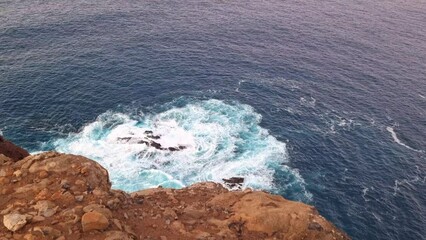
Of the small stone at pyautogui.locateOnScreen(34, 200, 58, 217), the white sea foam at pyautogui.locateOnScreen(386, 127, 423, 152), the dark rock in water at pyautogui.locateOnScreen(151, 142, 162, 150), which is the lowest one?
the dark rock in water at pyautogui.locateOnScreen(151, 142, 162, 150)

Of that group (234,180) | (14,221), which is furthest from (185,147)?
(14,221)

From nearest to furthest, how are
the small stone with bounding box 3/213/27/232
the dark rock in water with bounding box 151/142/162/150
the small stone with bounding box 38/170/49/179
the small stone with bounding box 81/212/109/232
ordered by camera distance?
the small stone with bounding box 3/213/27/232 → the small stone with bounding box 81/212/109/232 → the small stone with bounding box 38/170/49/179 → the dark rock in water with bounding box 151/142/162/150

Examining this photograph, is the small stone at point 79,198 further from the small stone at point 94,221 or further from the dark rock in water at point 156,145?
the dark rock in water at point 156,145

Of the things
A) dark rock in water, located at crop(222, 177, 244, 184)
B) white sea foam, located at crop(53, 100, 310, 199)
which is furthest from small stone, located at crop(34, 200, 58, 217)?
dark rock in water, located at crop(222, 177, 244, 184)

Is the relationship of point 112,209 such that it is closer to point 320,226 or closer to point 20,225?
point 20,225

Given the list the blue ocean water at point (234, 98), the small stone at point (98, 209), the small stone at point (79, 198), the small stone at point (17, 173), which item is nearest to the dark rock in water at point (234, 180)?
the blue ocean water at point (234, 98)

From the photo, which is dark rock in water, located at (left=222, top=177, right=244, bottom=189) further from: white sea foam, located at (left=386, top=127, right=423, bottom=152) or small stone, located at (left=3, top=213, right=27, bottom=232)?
small stone, located at (left=3, top=213, right=27, bottom=232)

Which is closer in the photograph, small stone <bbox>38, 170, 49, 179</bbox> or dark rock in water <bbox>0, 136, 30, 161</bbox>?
small stone <bbox>38, 170, 49, 179</bbox>
